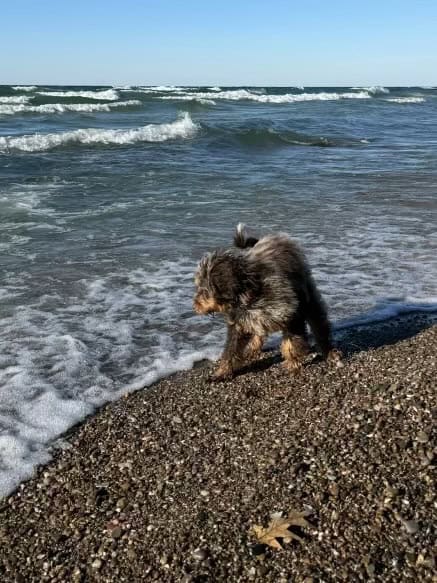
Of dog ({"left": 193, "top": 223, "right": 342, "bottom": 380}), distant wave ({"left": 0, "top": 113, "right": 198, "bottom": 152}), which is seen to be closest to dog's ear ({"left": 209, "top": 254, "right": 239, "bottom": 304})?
dog ({"left": 193, "top": 223, "right": 342, "bottom": 380})

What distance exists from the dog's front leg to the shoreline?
0.81ft

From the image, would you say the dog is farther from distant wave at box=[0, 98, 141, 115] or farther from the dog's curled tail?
distant wave at box=[0, 98, 141, 115]

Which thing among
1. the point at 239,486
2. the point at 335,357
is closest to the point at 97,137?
the point at 335,357

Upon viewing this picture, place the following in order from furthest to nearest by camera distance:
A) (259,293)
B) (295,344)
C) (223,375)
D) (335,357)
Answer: (335,357), (223,375), (295,344), (259,293)

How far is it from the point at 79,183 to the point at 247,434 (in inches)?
516

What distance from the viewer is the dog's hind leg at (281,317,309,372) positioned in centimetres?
554

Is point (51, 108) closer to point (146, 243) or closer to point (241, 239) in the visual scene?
point (146, 243)

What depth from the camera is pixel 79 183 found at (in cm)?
1658

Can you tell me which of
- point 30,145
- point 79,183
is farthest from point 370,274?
point 30,145

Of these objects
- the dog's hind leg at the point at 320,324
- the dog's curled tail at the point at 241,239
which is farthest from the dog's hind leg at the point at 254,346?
the dog's curled tail at the point at 241,239

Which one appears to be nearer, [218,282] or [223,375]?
[218,282]

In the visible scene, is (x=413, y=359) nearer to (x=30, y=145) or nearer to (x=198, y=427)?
(x=198, y=427)

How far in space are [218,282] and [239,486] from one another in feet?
5.79

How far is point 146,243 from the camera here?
35.0 feet
